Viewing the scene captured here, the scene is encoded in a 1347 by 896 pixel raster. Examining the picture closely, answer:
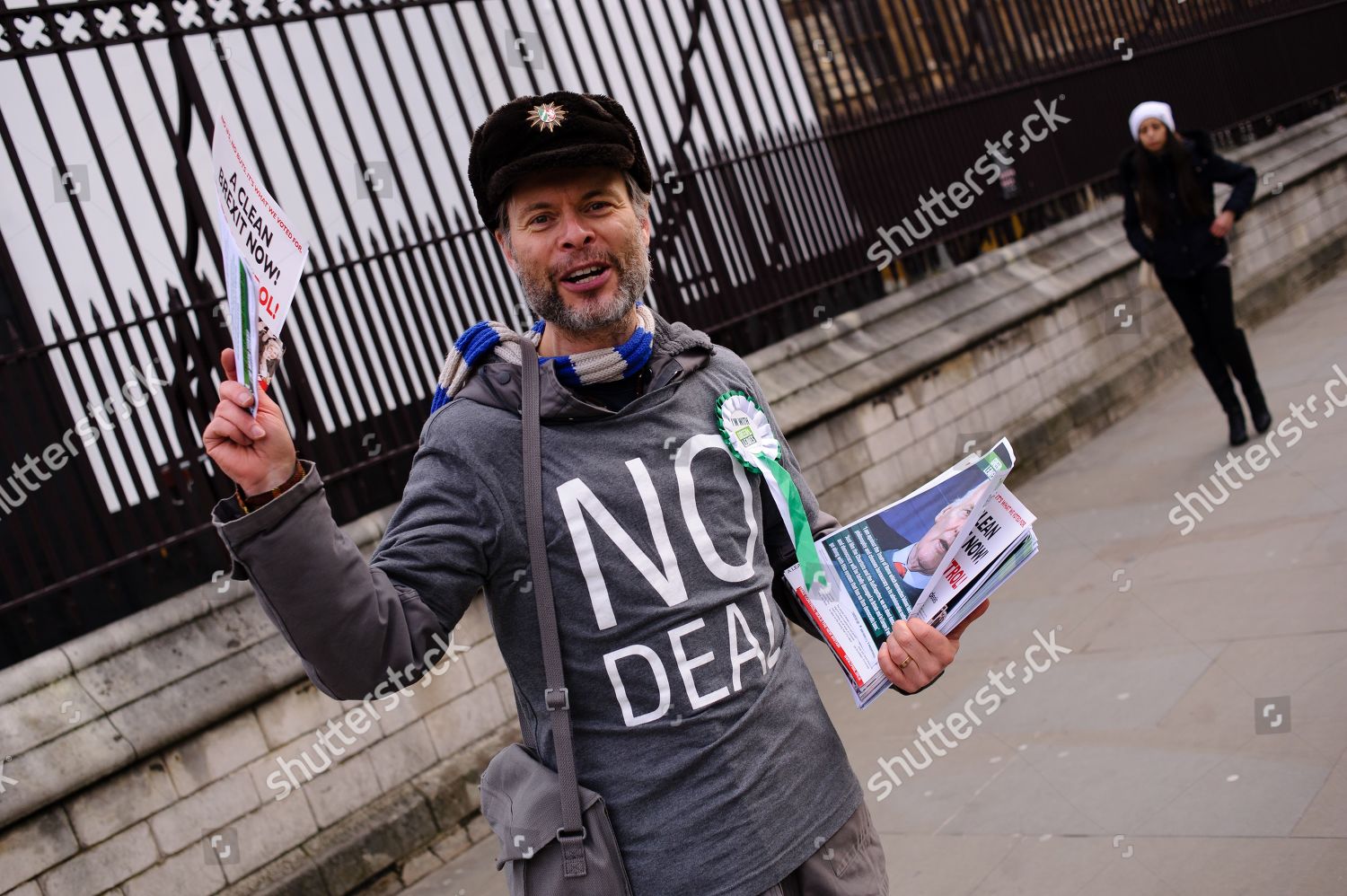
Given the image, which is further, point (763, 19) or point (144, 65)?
point (763, 19)

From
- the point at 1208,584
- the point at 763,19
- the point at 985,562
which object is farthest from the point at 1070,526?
the point at 985,562

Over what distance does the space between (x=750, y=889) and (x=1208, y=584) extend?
420cm

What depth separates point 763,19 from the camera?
8117mm

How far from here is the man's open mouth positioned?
2.04 m

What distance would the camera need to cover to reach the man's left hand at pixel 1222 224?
23.9 feet

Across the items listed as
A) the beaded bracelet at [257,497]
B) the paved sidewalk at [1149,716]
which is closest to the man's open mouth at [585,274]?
the beaded bracelet at [257,497]

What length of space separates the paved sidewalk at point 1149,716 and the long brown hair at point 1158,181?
58.2 inches

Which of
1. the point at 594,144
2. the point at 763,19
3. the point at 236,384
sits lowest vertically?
the point at 236,384

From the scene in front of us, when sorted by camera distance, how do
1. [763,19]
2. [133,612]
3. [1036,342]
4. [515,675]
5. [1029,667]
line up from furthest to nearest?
[1036,342]
[763,19]
[1029,667]
[133,612]
[515,675]

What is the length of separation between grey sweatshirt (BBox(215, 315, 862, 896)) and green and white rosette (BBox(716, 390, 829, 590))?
0.37 feet

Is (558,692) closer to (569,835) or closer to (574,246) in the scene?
(569,835)

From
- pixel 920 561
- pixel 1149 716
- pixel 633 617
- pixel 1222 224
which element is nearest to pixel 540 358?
pixel 633 617

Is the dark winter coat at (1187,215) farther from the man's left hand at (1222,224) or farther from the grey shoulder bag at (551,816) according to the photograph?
the grey shoulder bag at (551,816)

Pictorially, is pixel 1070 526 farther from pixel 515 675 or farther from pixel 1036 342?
pixel 515 675
